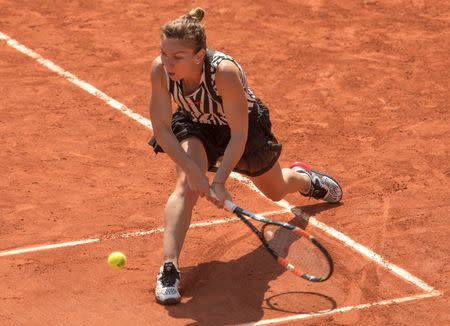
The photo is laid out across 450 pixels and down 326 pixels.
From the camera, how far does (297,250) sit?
7.18 metres

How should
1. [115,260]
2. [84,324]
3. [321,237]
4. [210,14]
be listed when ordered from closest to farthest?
1. [84,324]
2. [115,260]
3. [321,237]
4. [210,14]

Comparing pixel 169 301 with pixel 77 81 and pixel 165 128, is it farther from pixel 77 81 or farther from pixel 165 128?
pixel 77 81

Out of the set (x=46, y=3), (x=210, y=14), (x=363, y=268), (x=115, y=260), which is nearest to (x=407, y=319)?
(x=363, y=268)

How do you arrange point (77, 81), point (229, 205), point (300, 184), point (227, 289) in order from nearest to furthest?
point (229, 205)
point (227, 289)
point (300, 184)
point (77, 81)

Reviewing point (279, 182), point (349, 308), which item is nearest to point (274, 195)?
point (279, 182)

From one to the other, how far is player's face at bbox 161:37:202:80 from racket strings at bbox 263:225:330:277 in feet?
3.93

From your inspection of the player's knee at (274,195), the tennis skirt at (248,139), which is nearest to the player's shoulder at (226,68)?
the tennis skirt at (248,139)

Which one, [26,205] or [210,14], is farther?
[210,14]

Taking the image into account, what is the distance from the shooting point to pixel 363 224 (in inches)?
327

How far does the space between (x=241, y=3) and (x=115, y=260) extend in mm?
6817

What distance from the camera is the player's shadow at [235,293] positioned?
7.08 metres

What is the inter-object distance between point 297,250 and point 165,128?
3.97ft

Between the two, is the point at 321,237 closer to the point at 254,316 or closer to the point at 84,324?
the point at 254,316

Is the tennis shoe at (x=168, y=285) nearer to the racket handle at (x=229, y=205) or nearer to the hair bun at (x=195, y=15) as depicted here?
the racket handle at (x=229, y=205)
